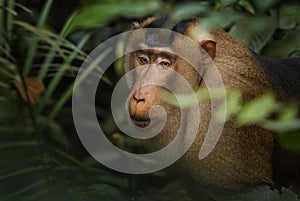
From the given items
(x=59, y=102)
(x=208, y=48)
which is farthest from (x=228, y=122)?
(x=59, y=102)

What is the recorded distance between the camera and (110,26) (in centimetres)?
342

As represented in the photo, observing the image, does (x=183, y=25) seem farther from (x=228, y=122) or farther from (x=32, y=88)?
(x=32, y=88)

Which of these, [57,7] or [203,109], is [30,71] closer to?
[57,7]

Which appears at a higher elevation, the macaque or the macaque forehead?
the macaque forehead

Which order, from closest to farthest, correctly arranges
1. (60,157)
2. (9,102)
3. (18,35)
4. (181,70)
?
(181,70)
(60,157)
(9,102)
(18,35)

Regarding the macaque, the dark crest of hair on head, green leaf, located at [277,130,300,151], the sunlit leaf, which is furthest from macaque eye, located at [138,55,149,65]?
green leaf, located at [277,130,300,151]

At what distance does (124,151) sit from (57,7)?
934mm

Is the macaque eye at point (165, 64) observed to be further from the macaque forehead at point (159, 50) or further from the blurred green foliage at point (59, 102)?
the blurred green foliage at point (59, 102)

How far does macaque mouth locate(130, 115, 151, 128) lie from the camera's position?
A: 2158mm

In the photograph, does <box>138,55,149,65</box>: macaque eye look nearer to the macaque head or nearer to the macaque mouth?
the macaque head

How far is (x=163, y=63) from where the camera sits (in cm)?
225

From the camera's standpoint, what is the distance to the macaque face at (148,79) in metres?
2.13

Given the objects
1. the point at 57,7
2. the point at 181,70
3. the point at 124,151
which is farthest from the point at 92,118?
the point at 181,70

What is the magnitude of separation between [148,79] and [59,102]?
102cm
